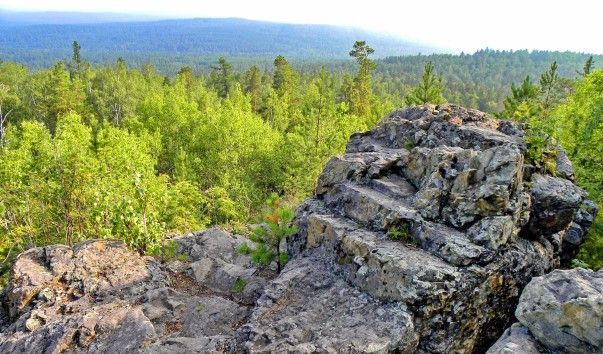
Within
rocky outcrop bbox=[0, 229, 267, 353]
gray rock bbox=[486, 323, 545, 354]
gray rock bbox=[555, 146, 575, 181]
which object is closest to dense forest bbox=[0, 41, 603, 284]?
gray rock bbox=[555, 146, 575, 181]

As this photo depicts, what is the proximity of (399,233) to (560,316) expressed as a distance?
4303 mm

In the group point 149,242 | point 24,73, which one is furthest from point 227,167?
point 24,73

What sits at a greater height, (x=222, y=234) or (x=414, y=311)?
(x=414, y=311)

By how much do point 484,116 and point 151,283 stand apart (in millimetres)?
14032

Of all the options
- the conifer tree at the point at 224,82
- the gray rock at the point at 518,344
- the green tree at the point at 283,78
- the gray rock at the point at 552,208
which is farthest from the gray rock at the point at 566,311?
the conifer tree at the point at 224,82

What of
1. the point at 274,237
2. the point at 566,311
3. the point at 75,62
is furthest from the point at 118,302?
the point at 75,62

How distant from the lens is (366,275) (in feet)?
37.5

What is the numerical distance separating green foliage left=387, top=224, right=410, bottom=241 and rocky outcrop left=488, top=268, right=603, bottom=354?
3.29 metres

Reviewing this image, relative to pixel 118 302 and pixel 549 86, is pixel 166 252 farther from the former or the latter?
pixel 549 86

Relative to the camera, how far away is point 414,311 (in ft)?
34.9

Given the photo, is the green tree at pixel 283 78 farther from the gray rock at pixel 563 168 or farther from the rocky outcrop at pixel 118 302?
the gray rock at pixel 563 168

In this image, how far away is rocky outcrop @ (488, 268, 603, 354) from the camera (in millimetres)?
8688

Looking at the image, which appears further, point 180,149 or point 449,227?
point 180,149

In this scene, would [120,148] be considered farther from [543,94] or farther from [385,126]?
[543,94]
